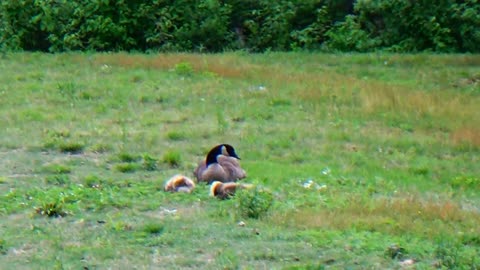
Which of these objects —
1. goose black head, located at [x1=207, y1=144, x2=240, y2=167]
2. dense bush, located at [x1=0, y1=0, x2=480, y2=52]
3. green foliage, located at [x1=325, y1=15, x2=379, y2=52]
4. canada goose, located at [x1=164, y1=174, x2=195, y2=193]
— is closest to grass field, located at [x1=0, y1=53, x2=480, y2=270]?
canada goose, located at [x1=164, y1=174, x2=195, y2=193]

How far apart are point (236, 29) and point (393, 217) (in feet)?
56.1

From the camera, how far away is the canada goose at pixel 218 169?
11.4 metres

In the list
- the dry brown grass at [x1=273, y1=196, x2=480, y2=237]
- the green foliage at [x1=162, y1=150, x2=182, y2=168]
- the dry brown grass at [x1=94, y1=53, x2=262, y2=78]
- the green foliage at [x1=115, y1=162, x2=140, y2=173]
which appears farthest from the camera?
the dry brown grass at [x1=94, y1=53, x2=262, y2=78]

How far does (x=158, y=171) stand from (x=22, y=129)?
3277mm

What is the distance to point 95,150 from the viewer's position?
13.6 m

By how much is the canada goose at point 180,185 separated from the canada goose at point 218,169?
0.93ft

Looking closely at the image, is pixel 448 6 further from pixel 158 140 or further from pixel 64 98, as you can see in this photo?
pixel 158 140

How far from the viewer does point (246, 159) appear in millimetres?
13250

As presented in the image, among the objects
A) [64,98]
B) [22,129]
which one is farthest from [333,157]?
[64,98]

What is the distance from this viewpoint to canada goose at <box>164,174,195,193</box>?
1098 cm

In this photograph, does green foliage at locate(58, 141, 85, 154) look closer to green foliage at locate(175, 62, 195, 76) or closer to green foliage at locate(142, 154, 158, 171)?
green foliage at locate(142, 154, 158, 171)

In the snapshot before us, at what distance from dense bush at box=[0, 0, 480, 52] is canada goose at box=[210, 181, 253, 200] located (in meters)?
14.5

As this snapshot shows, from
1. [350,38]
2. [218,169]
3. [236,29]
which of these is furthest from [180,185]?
[236,29]

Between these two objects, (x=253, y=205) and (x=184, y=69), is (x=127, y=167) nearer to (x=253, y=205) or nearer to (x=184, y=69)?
(x=253, y=205)
